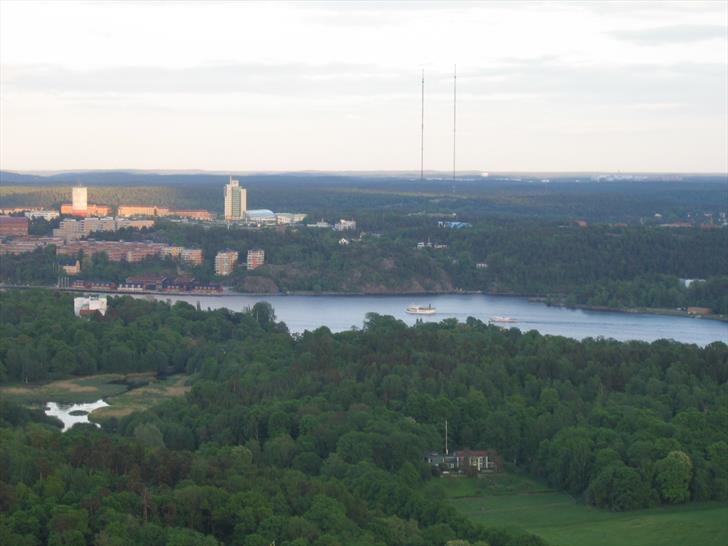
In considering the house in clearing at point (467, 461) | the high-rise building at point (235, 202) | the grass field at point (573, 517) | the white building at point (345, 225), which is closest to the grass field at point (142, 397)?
the house in clearing at point (467, 461)

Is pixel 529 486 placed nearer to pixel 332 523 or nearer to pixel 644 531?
pixel 644 531

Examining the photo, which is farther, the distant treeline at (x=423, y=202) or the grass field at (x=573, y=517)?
the distant treeline at (x=423, y=202)

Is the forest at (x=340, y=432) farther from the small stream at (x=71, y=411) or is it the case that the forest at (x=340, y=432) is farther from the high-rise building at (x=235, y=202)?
the high-rise building at (x=235, y=202)

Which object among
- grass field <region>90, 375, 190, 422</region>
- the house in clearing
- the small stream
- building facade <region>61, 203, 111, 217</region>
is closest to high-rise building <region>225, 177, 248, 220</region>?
building facade <region>61, 203, 111, 217</region>

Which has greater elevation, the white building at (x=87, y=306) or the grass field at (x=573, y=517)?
the white building at (x=87, y=306)

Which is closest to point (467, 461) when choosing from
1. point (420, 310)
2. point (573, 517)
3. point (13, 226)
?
point (573, 517)
